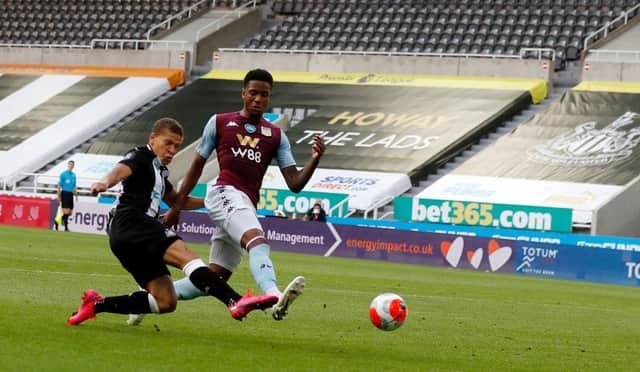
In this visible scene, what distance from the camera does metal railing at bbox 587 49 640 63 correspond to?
125 feet

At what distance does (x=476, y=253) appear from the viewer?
27.7 m

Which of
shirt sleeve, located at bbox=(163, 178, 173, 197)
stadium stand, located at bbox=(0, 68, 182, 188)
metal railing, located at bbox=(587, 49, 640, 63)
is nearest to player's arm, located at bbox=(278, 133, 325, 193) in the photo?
shirt sleeve, located at bbox=(163, 178, 173, 197)

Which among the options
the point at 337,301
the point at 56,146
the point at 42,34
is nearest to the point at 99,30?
the point at 42,34

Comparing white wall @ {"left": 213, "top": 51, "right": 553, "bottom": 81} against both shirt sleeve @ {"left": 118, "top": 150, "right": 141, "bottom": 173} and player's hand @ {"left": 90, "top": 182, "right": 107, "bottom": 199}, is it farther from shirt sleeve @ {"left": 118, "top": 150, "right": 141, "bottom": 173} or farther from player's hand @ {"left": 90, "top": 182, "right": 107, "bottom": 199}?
player's hand @ {"left": 90, "top": 182, "right": 107, "bottom": 199}

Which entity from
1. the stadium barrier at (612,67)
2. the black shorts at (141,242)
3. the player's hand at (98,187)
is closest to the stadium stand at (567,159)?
the stadium barrier at (612,67)

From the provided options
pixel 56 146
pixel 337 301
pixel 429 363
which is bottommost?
pixel 56 146

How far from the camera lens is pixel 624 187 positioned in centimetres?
3259

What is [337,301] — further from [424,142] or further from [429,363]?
[424,142]

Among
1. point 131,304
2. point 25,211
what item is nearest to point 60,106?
point 25,211

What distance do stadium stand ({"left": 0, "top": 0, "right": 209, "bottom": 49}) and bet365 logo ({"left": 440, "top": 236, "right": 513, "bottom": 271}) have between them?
23625mm

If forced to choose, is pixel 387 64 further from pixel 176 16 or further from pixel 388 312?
pixel 388 312

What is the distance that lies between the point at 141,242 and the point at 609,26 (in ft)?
108

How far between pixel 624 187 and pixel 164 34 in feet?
72.2

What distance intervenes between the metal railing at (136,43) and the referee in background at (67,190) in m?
14.6
